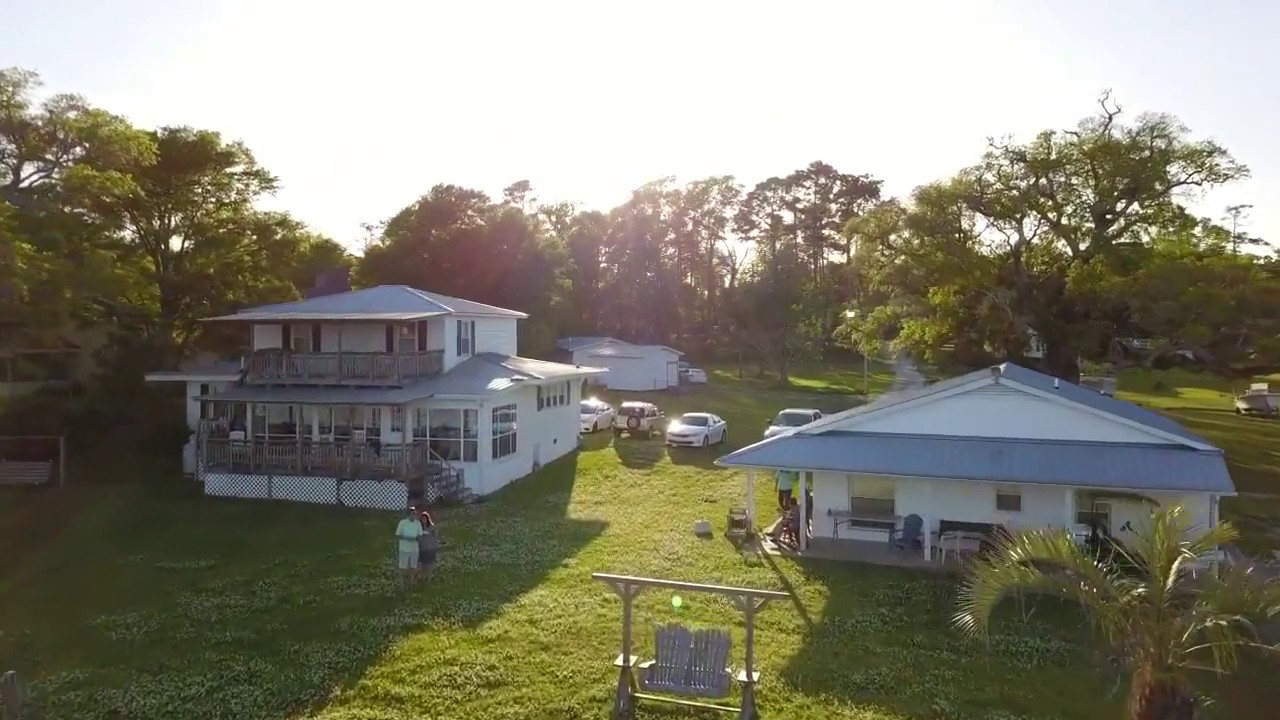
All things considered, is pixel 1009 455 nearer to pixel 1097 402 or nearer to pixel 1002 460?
pixel 1002 460

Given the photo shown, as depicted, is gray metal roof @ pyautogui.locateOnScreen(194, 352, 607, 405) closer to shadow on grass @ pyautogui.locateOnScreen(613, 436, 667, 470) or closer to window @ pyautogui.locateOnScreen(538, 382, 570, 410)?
window @ pyautogui.locateOnScreen(538, 382, 570, 410)

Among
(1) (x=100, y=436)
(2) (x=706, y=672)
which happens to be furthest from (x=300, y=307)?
(2) (x=706, y=672)

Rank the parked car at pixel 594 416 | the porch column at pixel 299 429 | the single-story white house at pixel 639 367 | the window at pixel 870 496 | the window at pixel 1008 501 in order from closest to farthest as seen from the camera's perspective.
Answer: the window at pixel 1008 501
the window at pixel 870 496
the porch column at pixel 299 429
the parked car at pixel 594 416
the single-story white house at pixel 639 367

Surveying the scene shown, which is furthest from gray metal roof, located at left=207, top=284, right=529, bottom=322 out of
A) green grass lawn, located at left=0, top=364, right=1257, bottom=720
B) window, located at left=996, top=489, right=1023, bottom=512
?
window, located at left=996, top=489, right=1023, bottom=512

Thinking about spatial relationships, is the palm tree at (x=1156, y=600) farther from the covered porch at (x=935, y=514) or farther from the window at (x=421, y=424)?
the window at (x=421, y=424)

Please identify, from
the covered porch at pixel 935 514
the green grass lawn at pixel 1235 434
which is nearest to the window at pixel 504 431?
the covered porch at pixel 935 514

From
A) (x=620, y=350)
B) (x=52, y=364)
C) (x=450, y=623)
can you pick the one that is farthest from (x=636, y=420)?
(x=52, y=364)
